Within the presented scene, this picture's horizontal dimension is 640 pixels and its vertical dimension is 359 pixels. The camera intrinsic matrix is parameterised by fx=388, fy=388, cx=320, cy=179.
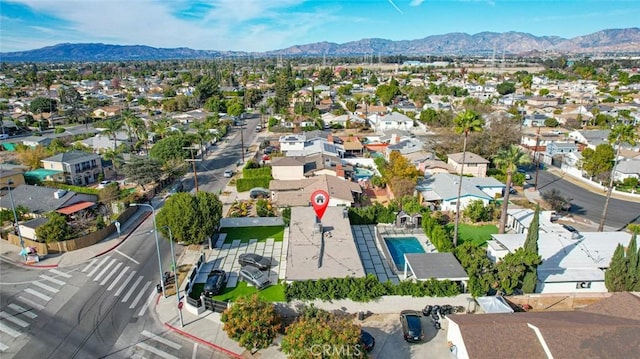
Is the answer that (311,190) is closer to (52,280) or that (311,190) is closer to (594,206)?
(52,280)

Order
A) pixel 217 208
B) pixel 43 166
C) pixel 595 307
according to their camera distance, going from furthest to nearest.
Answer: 1. pixel 43 166
2. pixel 217 208
3. pixel 595 307

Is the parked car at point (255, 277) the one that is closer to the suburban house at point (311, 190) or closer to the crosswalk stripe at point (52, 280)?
the suburban house at point (311, 190)

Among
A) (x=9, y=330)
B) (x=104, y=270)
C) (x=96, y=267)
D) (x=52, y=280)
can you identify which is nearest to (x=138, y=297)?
(x=104, y=270)

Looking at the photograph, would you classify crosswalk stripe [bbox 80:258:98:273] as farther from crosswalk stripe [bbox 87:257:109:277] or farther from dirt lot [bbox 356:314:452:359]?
dirt lot [bbox 356:314:452:359]

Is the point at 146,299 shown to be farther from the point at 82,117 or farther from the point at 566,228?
the point at 82,117

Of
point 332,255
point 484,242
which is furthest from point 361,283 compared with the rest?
point 484,242

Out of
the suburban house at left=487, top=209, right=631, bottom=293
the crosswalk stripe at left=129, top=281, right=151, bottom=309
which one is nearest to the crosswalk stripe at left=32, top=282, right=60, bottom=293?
the crosswalk stripe at left=129, top=281, right=151, bottom=309
